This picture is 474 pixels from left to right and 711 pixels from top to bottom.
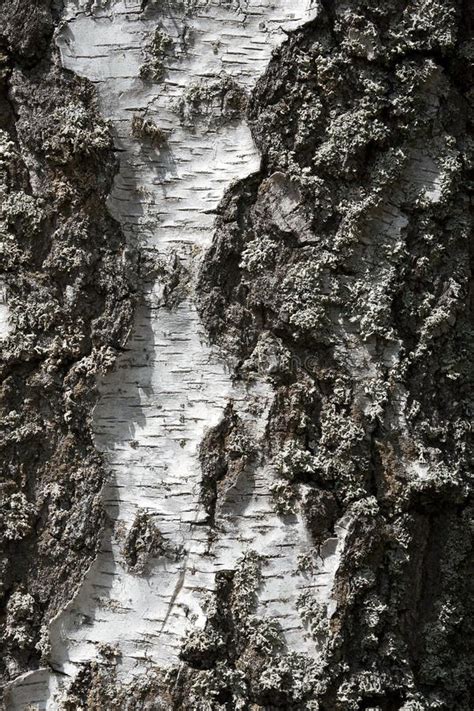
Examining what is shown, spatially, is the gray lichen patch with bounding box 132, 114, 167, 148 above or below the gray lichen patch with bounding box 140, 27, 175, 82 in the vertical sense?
below

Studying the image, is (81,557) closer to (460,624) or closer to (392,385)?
(392,385)

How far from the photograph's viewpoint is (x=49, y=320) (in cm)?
154

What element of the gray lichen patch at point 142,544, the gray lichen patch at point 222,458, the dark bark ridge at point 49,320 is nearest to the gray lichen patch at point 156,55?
the dark bark ridge at point 49,320

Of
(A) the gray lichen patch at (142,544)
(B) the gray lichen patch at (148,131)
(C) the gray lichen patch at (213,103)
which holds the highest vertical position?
(C) the gray lichen patch at (213,103)

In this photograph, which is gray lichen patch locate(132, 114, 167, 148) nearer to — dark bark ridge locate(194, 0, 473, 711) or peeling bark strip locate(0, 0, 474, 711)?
peeling bark strip locate(0, 0, 474, 711)

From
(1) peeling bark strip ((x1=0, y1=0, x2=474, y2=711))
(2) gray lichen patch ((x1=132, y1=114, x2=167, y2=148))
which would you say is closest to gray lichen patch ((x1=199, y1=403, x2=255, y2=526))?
(1) peeling bark strip ((x1=0, y1=0, x2=474, y2=711))

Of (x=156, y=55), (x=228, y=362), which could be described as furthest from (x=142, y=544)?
(x=156, y=55)

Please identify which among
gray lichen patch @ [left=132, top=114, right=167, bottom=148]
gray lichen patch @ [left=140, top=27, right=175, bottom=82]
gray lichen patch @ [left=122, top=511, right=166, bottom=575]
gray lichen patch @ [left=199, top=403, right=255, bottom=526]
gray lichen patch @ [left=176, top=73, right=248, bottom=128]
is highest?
gray lichen patch @ [left=140, top=27, right=175, bottom=82]

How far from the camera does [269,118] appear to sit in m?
1.56

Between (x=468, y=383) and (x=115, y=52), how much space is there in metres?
1.00

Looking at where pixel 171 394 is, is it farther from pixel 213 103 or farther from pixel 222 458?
pixel 213 103

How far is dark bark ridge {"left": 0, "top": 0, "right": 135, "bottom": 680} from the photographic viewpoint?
4.90ft

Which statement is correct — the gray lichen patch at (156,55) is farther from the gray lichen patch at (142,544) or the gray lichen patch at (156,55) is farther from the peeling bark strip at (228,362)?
the gray lichen patch at (142,544)

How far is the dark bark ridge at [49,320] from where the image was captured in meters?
1.49
